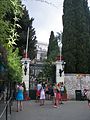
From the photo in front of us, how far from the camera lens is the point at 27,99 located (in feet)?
104

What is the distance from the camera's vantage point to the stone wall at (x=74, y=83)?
33.6 meters

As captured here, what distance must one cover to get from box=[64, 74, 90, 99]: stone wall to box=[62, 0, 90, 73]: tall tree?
165 inches

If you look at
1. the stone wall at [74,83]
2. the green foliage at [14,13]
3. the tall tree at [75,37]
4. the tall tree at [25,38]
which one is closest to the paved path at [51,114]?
the stone wall at [74,83]

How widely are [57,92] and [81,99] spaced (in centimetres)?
783

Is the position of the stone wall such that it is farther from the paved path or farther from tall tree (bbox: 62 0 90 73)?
the paved path

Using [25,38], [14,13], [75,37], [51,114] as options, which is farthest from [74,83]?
[14,13]

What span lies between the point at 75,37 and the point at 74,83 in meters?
8.28

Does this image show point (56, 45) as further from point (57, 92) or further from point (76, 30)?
point (57, 92)

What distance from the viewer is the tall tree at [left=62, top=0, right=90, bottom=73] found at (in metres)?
39.1

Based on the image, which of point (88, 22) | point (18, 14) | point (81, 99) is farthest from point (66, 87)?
point (18, 14)

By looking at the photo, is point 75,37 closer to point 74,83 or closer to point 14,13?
point 74,83

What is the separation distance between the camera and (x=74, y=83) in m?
33.8

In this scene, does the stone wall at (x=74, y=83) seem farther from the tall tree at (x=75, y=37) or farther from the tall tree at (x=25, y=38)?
the tall tree at (x=25, y=38)

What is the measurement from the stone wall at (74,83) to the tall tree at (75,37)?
4186 millimetres
